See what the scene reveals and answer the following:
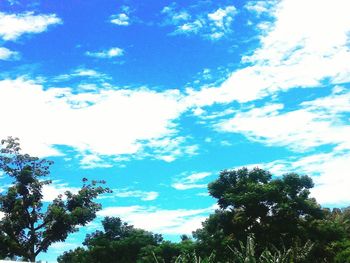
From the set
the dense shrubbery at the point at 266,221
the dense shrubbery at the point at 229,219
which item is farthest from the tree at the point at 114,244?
the dense shrubbery at the point at 266,221

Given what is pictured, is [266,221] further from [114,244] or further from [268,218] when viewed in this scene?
[114,244]

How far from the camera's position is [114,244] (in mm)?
49688

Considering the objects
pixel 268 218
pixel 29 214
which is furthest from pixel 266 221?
pixel 29 214

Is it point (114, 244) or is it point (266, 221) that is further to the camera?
point (114, 244)

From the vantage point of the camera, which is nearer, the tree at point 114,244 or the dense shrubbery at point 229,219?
the dense shrubbery at point 229,219

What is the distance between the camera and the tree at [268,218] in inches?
1336

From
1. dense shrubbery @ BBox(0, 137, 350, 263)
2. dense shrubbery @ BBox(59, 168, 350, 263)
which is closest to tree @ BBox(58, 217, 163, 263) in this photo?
dense shrubbery @ BBox(0, 137, 350, 263)

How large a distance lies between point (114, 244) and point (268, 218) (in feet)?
68.6

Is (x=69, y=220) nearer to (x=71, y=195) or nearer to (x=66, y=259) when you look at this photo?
(x=71, y=195)

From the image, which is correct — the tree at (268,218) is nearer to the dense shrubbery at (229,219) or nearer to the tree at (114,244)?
the dense shrubbery at (229,219)

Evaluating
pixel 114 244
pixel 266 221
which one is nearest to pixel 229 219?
pixel 266 221

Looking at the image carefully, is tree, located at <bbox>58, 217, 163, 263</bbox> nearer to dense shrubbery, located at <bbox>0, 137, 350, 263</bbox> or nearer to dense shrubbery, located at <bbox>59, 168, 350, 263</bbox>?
dense shrubbery, located at <bbox>0, 137, 350, 263</bbox>

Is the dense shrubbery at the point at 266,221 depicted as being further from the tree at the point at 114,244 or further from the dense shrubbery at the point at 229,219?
the tree at the point at 114,244

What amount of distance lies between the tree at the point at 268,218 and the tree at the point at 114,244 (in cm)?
1381
